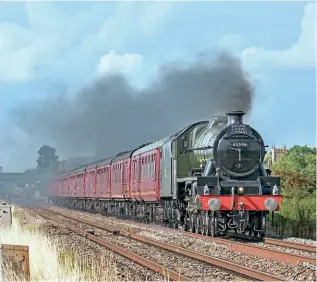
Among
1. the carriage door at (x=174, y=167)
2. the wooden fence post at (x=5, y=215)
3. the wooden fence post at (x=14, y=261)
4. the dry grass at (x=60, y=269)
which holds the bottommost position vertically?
the dry grass at (x=60, y=269)

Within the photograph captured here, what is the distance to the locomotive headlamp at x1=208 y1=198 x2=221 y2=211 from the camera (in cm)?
1787

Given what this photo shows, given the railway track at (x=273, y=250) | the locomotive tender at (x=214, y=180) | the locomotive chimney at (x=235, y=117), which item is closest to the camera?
the railway track at (x=273, y=250)

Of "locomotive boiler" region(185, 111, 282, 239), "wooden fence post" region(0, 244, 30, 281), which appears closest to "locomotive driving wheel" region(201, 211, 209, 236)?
"locomotive boiler" region(185, 111, 282, 239)

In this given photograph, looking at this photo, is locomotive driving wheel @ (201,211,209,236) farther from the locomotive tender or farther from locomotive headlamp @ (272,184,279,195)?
locomotive headlamp @ (272,184,279,195)

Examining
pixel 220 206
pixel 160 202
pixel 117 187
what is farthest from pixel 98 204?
pixel 220 206

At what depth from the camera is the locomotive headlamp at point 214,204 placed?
58.6ft

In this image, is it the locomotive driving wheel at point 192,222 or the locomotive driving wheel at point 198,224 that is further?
the locomotive driving wheel at point 192,222

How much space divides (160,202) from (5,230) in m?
6.50

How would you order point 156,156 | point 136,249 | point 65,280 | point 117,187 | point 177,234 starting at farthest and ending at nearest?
point 117,187 < point 156,156 < point 177,234 < point 136,249 < point 65,280

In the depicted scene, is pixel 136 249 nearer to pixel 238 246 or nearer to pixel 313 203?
pixel 238 246

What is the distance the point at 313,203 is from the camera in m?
24.9

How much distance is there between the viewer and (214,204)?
17.9 metres

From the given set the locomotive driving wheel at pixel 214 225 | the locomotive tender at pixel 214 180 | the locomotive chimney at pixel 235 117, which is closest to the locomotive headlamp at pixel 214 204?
the locomotive tender at pixel 214 180

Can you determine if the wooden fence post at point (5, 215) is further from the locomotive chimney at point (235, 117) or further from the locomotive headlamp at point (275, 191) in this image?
the locomotive headlamp at point (275, 191)
